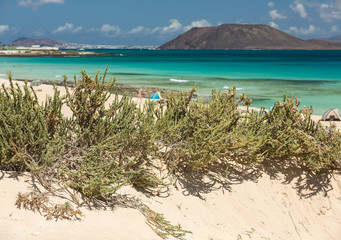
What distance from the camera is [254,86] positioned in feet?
111

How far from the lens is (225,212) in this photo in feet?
25.2

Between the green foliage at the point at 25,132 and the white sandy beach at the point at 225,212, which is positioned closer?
the white sandy beach at the point at 225,212

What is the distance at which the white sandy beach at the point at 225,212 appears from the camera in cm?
507

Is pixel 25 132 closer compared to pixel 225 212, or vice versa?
pixel 25 132

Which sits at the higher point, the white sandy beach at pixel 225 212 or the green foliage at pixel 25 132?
the green foliage at pixel 25 132

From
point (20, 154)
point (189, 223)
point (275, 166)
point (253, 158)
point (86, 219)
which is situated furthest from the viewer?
point (275, 166)

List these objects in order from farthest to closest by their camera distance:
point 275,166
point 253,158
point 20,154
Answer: point 275,166 → point 253,158 → point 20,154

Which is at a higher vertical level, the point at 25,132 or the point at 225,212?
the point at 25,132

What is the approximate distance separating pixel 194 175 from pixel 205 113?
1.53m

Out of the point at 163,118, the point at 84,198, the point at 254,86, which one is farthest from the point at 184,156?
the point at 254,86

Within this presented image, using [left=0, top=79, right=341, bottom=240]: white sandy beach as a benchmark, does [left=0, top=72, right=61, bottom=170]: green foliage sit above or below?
above

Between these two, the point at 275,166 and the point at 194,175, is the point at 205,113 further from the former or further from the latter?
the point at 275,166

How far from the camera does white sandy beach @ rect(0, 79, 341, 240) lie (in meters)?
5.07

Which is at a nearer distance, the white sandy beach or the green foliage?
the white sandy beach
